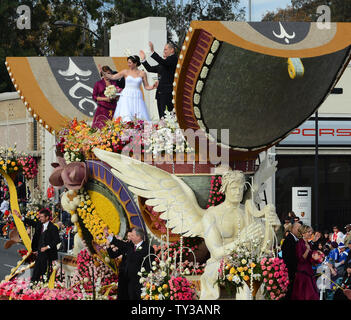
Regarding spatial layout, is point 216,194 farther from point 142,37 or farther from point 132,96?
point 142,37

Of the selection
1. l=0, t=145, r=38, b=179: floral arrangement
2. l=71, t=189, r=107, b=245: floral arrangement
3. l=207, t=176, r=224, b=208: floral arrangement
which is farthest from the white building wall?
l=207, t=176, r=224, b=208: floral arrangement

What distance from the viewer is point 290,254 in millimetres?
10297

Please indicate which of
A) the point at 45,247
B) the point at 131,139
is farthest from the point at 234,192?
the point at 45,247

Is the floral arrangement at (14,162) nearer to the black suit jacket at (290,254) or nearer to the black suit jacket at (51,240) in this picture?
the black suit jacket at (51,240)

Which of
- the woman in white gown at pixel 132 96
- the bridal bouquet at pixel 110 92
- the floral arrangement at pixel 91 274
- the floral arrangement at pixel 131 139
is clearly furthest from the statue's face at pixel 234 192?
the bridal bouquet at pixel 110 92

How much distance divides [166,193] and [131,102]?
2.66m

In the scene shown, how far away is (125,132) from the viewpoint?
34.4 ft

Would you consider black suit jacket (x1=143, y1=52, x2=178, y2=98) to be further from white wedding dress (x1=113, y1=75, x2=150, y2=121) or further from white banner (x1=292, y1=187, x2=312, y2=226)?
white banner (x1=292, y1=187, x2=312, y2=226)

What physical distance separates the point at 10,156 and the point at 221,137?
4.55m

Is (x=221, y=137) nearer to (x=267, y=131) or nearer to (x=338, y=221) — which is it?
(x=267, y=131)

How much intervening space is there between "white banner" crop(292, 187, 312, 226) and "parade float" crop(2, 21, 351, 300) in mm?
8455

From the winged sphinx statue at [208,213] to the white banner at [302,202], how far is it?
30.0 ft

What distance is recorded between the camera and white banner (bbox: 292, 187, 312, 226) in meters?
18.9

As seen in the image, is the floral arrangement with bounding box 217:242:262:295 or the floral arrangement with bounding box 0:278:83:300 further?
the floral arrangement with bounding box 0:278:83:300
